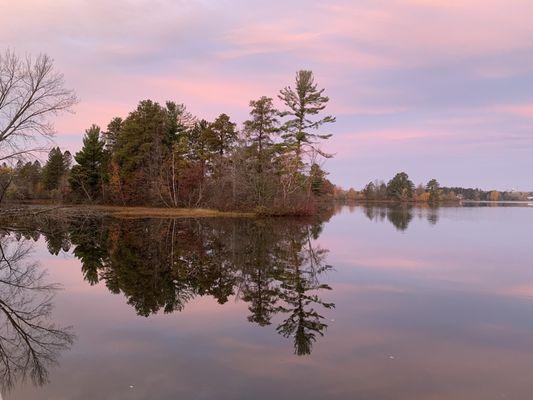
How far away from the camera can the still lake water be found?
19.9 feet

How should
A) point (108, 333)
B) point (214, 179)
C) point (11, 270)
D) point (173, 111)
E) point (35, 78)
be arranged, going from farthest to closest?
point (173, 111), point (214, 179), point (35, 78), point (11, 270), point (108, 333)

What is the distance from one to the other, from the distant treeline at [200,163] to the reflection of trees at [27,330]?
28.9 metres

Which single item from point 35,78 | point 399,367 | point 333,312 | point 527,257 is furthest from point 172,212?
point 399,367

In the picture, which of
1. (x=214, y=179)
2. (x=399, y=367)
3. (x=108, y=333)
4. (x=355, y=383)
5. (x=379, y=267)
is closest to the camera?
(x=355, y=383)

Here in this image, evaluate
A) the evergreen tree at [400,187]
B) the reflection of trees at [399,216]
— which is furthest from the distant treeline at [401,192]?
the reflection of trees at [399,216]

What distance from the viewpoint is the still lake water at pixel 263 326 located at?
607 cm

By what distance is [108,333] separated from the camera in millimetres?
8289

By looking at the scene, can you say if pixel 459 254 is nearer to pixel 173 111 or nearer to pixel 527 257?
pixel 527 257

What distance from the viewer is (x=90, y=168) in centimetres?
6419

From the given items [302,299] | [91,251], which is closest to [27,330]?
[302,299]

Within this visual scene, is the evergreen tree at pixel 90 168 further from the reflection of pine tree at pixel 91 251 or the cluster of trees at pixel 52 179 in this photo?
the reflection of pine tree at pixel 91 251

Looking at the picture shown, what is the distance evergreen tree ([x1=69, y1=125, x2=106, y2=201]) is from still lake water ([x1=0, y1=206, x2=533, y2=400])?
161ft

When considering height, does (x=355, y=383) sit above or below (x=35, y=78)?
below

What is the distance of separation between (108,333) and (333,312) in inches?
195
